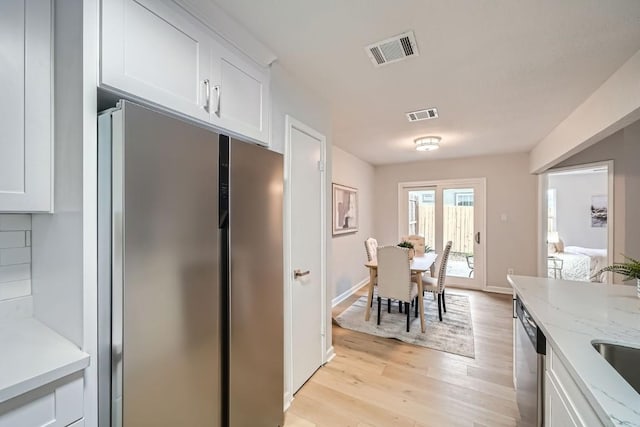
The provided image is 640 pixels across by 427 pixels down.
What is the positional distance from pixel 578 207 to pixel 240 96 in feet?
27.3

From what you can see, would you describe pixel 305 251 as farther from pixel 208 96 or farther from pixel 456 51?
pixel 456 51

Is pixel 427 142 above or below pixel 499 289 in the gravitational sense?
above

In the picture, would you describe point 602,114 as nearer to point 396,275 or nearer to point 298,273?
point 396,275

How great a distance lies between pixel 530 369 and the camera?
139 centimetres

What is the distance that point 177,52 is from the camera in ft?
3.81

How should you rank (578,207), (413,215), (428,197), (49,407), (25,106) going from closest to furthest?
(49,407) < (25,106) < (428,197) < (413,215) < (578,207)

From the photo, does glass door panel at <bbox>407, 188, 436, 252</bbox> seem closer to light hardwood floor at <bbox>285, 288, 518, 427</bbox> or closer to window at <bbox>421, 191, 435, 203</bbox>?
window at <bbox>421, 191, 435, 203</bbox>

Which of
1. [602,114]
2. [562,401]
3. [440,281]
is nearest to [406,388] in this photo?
[562,401]

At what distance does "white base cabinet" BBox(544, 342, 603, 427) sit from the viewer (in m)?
0.81

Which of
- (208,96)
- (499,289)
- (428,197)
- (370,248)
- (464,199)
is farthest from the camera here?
(428,197)

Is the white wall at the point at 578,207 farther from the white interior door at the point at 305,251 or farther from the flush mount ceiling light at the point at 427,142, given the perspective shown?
the white interior door at the point at 305,251

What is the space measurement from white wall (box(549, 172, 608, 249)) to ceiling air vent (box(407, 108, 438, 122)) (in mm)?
5921

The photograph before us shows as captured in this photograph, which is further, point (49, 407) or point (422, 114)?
point (422, 114)

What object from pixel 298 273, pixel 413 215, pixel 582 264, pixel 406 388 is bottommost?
pixel 406 388
